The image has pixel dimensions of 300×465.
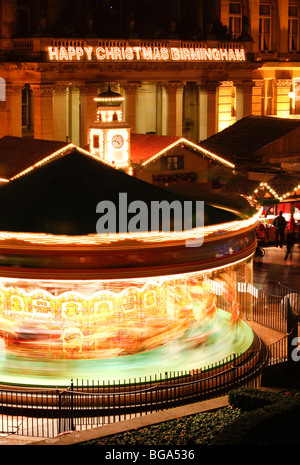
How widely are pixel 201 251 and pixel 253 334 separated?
3.30 metres

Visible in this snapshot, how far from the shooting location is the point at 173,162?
3847 centimetres

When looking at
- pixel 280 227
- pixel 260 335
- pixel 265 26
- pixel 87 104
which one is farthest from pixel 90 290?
pixel 265 26

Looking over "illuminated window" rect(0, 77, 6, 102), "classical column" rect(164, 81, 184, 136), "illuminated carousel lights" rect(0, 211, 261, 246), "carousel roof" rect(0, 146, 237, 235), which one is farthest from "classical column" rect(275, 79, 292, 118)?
"illuminated carousel lights" rect(0, 211, 261, 246)

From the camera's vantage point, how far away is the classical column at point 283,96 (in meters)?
63.3

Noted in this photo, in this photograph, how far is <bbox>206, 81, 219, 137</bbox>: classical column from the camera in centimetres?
5484

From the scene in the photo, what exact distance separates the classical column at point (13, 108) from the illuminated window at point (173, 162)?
43.8 feet

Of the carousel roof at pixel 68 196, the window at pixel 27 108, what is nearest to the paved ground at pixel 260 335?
the carousel roof at pixel 68 196

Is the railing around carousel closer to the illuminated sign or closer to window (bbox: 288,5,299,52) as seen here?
the illuminated sign

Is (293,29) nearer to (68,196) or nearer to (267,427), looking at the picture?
(68,196)

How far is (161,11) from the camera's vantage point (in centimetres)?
5634

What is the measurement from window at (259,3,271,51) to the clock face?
30.3 m

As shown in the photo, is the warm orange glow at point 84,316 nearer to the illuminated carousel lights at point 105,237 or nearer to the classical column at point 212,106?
the illuminated carousel lights at point 105,237
